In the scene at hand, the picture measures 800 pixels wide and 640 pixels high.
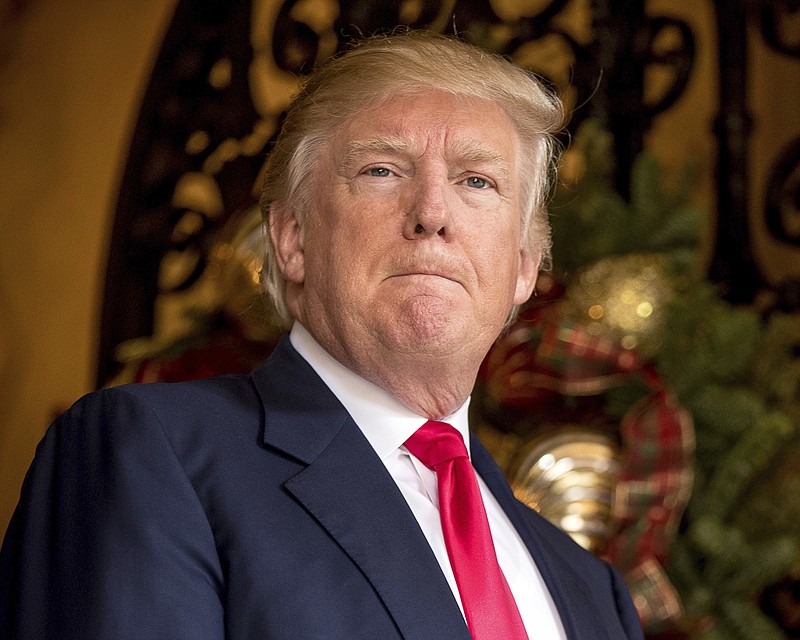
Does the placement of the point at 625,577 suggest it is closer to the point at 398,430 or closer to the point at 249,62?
the point at 398,430

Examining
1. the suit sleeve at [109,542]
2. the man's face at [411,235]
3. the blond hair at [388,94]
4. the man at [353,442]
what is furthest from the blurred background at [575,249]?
the suit sleeve at [109,542]

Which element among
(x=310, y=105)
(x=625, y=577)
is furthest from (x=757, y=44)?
A: (x=310, y=105)

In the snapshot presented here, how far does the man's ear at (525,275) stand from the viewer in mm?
1848

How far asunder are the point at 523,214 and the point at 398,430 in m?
0.41

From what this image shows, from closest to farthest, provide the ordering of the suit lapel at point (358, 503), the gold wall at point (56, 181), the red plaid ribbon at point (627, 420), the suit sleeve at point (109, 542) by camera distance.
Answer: the suit sleeve at point (109, 542)
the suit lapel at point (358, 503)
the red plaid ribbon at point (627, 420)
the gold wall at point (56, 181)

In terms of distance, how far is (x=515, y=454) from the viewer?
2400 millimetres

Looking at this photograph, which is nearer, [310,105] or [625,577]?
[310,105]

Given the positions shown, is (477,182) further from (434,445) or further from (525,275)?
(434,445)

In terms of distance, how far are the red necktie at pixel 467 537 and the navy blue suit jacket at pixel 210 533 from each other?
0.07 meters

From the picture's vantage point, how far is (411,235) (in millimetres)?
1563

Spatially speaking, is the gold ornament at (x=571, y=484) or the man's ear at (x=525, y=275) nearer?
the man's ear at (x=525, y=275)

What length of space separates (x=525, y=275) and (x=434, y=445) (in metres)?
0.36

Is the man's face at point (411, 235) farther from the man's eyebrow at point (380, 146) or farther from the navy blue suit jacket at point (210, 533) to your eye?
the navy blue suit jacket at point (210, 533)

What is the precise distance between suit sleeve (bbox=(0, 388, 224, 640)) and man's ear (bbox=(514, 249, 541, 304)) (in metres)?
0.64
